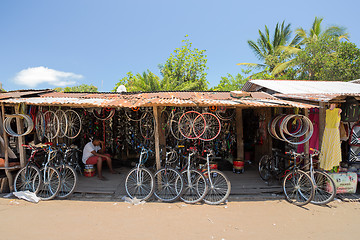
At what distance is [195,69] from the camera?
779 inches

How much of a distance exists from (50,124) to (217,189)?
16.4 ft

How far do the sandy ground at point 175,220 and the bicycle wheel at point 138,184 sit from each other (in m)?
0.33

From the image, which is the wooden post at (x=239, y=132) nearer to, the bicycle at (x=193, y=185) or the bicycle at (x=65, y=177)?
the bicycle at (x=193, y=185)

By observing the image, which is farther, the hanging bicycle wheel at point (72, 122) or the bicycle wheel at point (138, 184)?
the hanging bicycle wheel at point (72, 122)

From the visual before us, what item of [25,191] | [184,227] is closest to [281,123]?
[184,227]

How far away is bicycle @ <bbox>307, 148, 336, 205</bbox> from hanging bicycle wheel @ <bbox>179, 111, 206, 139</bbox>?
9.22 feet

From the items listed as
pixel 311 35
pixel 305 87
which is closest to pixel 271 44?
pixel 311 35

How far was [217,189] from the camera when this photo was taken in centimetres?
508

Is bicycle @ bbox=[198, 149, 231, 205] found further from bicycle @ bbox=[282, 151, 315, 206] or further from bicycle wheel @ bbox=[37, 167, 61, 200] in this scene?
bicycle wheel @ bbox=[37, 167, 61, 200]

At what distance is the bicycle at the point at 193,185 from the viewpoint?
15.7 ft

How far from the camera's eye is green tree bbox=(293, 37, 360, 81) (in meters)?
11.6

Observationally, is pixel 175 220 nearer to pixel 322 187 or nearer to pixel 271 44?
pixel 322 187

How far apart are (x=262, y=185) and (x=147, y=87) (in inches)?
429

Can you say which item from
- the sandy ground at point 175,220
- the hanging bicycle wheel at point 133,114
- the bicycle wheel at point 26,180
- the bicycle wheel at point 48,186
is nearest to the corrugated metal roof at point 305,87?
the sandy ground at point 175,220
